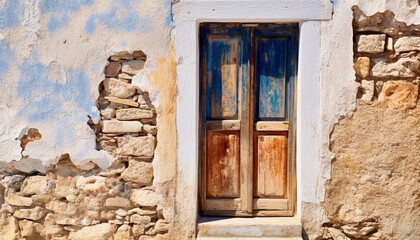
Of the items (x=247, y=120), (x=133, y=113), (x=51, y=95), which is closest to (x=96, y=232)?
(x=133, y=113)

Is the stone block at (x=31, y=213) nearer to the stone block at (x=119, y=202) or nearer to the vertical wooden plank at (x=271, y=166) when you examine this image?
the stone block at (x=119, y=202)

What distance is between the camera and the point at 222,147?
141 inches

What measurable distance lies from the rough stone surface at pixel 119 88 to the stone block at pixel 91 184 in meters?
0.66

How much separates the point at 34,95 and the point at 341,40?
2350mm

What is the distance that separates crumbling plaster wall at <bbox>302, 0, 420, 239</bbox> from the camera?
10.7ft

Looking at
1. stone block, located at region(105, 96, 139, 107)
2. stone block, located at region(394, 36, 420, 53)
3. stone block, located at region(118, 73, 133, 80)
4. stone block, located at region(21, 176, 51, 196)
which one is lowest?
stone block, located at region(21, 176, 51, 196)

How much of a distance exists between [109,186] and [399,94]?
228cm

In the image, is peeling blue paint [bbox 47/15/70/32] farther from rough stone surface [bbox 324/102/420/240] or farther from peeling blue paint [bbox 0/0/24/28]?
rough stone surface [bbox 324/102/420/240]

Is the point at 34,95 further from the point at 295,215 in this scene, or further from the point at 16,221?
the point at 295,215

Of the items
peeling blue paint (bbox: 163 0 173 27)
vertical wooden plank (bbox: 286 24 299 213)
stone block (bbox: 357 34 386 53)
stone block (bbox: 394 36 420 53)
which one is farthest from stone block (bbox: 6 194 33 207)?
stone block (bbox: 394 36 420 53)

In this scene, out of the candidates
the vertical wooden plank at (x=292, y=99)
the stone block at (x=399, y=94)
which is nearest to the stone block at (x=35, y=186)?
the vertical wooden plank at (x=292, y=99)

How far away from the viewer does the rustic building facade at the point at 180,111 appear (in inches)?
131

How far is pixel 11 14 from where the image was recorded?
340 cm

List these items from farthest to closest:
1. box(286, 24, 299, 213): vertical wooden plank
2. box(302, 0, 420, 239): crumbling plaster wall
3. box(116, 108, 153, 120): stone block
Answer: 1. box(286, 24, 299, 213): vertical wooden plank
2. box(116, 108, 153, 120): stone block
3. box(302, 0, 420, 239): crumbling plaster wall
